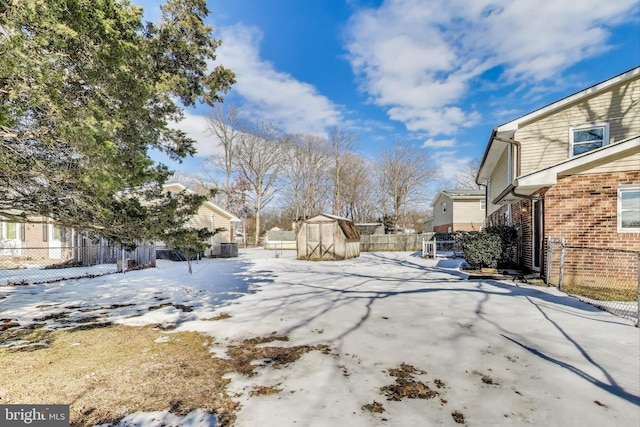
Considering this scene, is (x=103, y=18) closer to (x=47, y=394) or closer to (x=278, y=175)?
(x=47, y=394)

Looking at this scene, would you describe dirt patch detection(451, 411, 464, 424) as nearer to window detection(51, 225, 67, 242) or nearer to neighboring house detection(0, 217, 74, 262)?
neighboring house detection(0, 217, 74, 262)

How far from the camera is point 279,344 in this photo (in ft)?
14.0

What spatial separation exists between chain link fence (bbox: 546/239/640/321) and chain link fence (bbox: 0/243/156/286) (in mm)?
14167

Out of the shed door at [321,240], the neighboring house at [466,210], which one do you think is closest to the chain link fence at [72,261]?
the shed door at [321,240]

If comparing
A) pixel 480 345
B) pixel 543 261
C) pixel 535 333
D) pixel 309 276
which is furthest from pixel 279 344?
pixel 543 261

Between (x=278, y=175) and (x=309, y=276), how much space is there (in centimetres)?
2783

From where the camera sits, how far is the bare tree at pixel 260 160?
114 ft

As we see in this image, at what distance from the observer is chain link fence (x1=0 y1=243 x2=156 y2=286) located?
457 inches

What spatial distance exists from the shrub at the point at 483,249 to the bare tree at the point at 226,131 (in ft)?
90.4

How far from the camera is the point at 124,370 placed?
3.48 meters

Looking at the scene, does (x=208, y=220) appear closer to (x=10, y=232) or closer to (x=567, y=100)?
(x=10, y=232)

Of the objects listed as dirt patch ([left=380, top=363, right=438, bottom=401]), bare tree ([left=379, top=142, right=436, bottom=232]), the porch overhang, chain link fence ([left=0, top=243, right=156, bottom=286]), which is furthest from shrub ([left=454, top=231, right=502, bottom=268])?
bare tree ([left=379, top=142, right=436, bottom=232])

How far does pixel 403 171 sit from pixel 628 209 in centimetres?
3005

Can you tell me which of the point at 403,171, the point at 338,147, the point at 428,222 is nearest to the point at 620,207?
the point at 403,171
